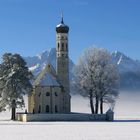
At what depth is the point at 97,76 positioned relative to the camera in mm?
95750

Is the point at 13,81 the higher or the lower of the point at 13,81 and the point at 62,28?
the lower

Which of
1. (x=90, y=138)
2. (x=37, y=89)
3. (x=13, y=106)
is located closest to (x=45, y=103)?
(x=37, y=89)

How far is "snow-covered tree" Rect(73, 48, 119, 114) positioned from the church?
3895 mm

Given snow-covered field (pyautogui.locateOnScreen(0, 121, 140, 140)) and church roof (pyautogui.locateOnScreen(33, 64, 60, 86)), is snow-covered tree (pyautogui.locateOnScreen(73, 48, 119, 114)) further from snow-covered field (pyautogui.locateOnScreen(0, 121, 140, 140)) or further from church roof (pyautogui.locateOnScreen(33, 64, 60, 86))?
snow-covered field (pyautogui.locateOnScreen(0, 121, 140, 140))

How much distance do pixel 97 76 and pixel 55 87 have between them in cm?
844

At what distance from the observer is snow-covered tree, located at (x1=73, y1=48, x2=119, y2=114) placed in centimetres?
9556

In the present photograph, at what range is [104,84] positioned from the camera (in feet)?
313

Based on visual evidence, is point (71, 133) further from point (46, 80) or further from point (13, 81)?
point (46, 80)

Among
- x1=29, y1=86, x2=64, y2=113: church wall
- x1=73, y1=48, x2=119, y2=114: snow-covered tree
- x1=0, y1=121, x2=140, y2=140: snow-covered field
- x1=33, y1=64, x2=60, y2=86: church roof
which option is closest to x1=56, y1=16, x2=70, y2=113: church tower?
x1=33, y1=64, x2=60, y2=86: church roof

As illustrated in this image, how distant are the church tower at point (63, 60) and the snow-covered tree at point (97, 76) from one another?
4.20 metres

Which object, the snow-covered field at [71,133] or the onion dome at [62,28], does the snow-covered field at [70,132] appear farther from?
the onion dome at [62,28]

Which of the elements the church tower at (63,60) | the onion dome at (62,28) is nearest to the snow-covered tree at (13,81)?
the church tower at (63,60)

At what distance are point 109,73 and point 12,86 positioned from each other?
54.8ft

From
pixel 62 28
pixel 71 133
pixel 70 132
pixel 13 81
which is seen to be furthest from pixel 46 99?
pixel 71 133
